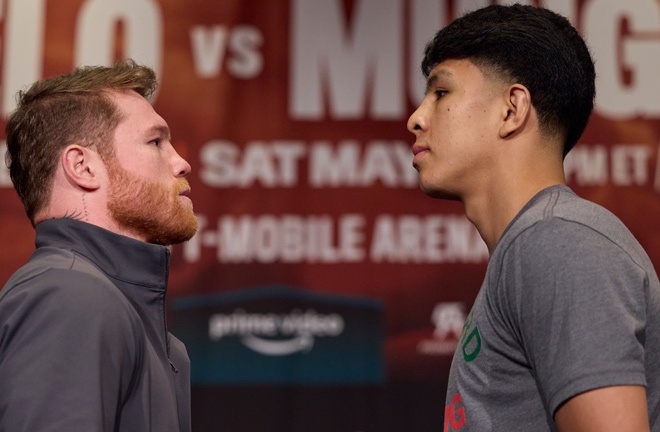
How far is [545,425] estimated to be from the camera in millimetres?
1104

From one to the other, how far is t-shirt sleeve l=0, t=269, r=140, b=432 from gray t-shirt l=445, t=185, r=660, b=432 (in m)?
0.51

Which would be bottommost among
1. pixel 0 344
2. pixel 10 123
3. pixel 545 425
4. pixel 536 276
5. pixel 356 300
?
pixel 356 300

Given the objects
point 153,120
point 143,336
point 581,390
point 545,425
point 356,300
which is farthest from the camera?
point 356,300

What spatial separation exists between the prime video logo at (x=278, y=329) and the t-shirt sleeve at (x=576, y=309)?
201 centimetres

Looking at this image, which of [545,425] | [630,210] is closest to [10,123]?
[545,425]

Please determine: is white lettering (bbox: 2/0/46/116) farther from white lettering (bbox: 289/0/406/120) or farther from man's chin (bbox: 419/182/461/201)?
man's chin (bbox: 419/182/461/201)

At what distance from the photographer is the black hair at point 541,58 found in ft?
4.29

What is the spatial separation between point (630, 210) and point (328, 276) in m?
1.17

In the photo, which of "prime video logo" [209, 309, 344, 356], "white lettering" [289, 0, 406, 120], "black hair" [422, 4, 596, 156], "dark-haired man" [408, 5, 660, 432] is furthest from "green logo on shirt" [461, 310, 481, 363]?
"white lettering" [289, 0, 406, 120]

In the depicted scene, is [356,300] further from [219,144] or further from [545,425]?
[545,425]

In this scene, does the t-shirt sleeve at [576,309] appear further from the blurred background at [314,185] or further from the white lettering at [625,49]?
the white lettering at [625,49]

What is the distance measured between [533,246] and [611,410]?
225mm

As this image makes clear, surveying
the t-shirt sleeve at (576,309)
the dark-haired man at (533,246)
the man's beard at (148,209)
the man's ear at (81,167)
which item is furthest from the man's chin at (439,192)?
the man's ear at (81,167)

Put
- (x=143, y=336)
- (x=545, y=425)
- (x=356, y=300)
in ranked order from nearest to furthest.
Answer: (x=545, y=425) < (x=143, y=336) < (x=356, y=300)
